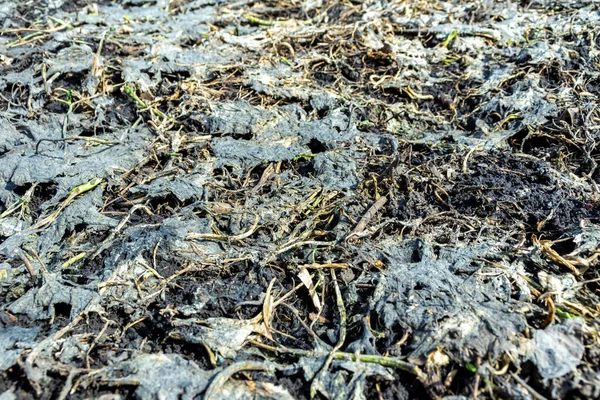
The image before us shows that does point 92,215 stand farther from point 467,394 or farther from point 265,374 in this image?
point 467,394

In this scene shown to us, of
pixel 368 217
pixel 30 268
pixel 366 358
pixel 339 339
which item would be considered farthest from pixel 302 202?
pixel 30 268

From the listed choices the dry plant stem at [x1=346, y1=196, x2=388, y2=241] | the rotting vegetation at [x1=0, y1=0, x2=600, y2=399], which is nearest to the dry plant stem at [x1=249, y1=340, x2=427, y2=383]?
the rotting vegetation at [x1=0, y1=0, x2=600, y2=399]

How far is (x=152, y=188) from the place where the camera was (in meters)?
2.61

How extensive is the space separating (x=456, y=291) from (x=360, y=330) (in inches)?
14.9

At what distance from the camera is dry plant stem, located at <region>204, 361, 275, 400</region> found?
1702 millimetres

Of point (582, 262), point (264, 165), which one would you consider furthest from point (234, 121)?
point (582, 262)

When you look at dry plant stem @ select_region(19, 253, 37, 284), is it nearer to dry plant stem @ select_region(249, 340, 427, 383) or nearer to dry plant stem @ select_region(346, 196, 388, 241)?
dry plant stem @ select_region(249, 340, 427, 383)

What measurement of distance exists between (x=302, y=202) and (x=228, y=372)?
963 millimetres

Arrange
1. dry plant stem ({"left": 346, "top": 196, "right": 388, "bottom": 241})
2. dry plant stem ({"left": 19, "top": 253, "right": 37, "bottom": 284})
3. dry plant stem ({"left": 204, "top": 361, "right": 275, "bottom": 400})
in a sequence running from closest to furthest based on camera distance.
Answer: dry plant stem ({"left": 204, "top": 361, "right": 275, "bottom": 400})
dry plant stem ({"left": 19, "top": 253, "right": 37, "bottom": 284})
dry plant stem ({"left": 346, "top": 196, "right": 388, "bottom": 241})

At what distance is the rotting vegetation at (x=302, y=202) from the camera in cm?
178

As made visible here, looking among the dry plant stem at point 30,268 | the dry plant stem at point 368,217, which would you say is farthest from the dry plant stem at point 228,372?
the dry plant stem at point 30,268

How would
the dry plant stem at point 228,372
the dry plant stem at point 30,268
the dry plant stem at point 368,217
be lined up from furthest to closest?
the dry plant stem at point 368,217 → the dry plant stem at point 30,268 → the dry plant stem at point 228,372

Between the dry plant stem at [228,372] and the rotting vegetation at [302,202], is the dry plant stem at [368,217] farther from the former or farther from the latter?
the dry plant stem at [228,372]

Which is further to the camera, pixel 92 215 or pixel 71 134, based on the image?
pixel 71 134
